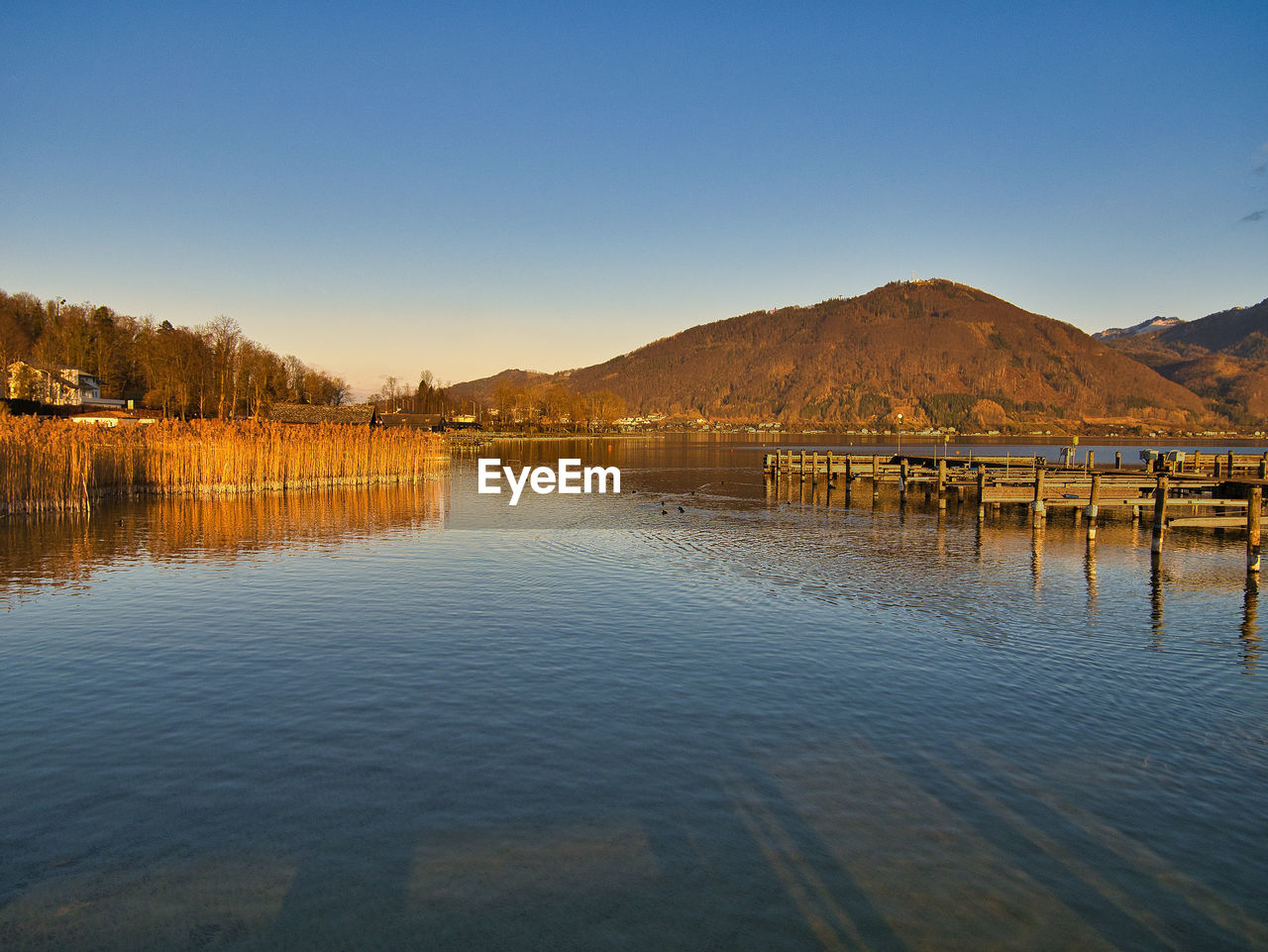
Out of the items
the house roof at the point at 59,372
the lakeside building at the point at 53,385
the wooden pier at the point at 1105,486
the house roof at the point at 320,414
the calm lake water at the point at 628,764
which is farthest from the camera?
the house roof at the point at 59,372

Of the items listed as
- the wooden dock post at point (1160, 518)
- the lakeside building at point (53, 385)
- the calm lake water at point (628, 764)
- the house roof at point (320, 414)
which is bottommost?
the calm lake water at point (628, 764)

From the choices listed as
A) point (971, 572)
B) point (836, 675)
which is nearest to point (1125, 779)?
point (836, 675)

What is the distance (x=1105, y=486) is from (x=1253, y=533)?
1542 centimetres

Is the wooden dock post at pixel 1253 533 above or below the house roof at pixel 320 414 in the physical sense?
below

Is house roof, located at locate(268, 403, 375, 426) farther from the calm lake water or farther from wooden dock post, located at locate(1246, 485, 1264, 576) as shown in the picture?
wooden dock post, located at locate(1246, 485, 1264, 576)

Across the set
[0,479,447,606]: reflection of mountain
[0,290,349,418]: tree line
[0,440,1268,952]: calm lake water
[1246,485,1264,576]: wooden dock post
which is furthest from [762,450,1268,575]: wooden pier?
[0,290,349,418]: tree line

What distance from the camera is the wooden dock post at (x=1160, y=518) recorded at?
2612 centimetres

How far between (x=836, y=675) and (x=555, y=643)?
17.4 feet

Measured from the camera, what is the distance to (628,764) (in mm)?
9906

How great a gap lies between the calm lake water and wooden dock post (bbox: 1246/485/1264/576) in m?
2.50

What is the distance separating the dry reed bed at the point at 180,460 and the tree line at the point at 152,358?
5310 centimetres

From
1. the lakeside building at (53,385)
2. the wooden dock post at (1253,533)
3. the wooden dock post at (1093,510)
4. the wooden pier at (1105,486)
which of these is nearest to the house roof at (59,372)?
the lakeside building at (53,385)

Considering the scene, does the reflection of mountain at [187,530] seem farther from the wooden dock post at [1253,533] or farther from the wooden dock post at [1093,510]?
the wooden dock post at [1253,533]

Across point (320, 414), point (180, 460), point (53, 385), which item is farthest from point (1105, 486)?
point (53, 385)
